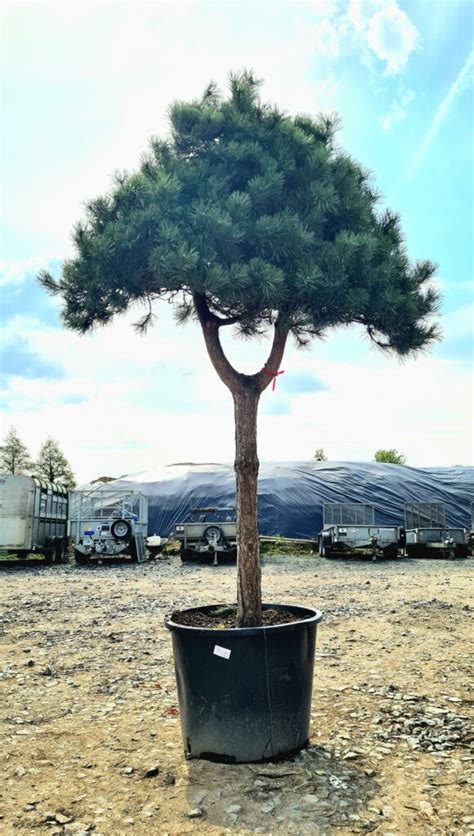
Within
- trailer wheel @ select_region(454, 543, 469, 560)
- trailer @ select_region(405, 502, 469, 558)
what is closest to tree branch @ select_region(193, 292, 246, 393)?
trailer @ select_region(405, 502, 469, 558)

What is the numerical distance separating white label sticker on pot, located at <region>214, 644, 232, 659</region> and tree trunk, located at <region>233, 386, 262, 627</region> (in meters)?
0.40

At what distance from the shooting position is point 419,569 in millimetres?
15000

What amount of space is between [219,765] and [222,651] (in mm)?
619

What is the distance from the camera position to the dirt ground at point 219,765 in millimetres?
2992

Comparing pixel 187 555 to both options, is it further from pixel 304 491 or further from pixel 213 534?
pixel 304 491

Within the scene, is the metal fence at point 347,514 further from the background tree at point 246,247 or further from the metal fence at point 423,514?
the background tree at point 246,247

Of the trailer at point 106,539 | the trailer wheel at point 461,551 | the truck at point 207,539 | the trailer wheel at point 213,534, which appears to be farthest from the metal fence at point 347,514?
the trailer at point 106,539

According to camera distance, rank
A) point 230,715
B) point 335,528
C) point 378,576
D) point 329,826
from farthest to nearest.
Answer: point 335,528 → point 378,576 → point 230,715 → point 329,826

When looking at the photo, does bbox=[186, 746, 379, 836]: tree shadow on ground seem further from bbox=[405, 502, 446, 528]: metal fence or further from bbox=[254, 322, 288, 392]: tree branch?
bbox=[405, 502, 446, 528]: metal fence

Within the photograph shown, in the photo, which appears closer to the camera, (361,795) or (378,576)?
(361,795)

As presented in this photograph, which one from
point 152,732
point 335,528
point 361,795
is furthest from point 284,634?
point 335,528

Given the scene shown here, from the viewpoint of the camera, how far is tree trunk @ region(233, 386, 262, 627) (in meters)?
3.99

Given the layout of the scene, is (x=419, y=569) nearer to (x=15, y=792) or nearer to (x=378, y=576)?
(x=378, y=576)

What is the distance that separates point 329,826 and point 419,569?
42.2ft
